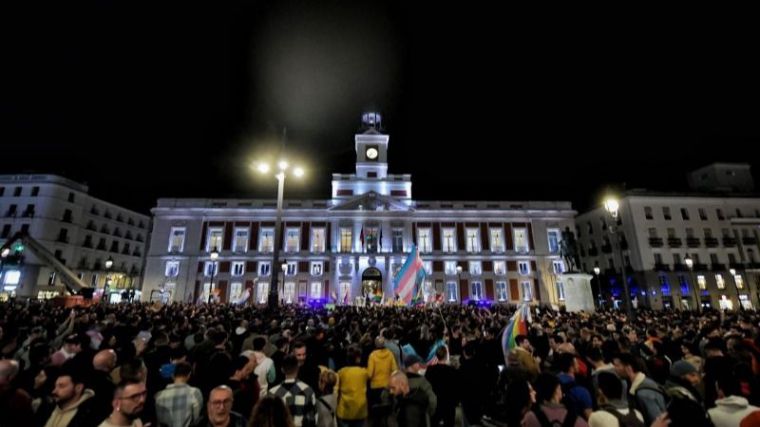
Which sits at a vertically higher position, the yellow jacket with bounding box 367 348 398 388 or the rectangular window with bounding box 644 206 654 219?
the rectangular window with bounding box 644 206 654 219

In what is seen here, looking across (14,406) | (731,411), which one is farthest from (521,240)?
(14,406)

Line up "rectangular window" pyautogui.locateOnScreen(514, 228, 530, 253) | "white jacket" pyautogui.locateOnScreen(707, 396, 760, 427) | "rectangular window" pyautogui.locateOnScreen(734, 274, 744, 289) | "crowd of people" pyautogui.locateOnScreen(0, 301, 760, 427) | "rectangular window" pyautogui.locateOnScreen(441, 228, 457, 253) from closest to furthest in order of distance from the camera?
"crowd of people" pyautogui.locateOnScreen(0, 301, 760, 427), "white jacket" pyautogui.locateOnScreen(707, 396, 760, 427), "rectangular window" pyautogui.locateOnScreen(734, 274, 744, 289), "rectangular window" pyautogui.locateOnScreen(441, 228, 457, 253), "rectangular window" pyautogui.locateOnScreen(514, 228, 530, 253)

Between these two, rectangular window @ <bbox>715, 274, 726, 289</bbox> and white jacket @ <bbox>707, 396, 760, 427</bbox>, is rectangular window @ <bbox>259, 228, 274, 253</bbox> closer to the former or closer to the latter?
white jacket @ <bbox>707, 396, 760, 427</bbox>

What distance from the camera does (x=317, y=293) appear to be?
43188 mm

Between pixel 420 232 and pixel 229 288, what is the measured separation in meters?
25.4

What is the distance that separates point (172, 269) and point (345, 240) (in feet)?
Answer: 72.5

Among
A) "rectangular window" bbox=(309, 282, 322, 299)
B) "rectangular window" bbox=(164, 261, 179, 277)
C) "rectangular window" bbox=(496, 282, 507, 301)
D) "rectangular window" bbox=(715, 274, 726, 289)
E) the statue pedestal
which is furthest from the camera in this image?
"rectangular window" bbox=(496, 282, 507, 301)

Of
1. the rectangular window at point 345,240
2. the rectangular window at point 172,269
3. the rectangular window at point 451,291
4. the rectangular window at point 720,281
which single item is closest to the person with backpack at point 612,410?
the rectangular window at point 451,291

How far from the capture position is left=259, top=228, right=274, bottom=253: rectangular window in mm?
45250

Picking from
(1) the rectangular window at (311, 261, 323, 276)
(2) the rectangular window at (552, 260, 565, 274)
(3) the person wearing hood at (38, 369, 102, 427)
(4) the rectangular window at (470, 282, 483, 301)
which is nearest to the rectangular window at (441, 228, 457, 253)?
(4) the rectangular window at (470, 282, 483, 301)

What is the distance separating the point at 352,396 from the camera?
5125mm

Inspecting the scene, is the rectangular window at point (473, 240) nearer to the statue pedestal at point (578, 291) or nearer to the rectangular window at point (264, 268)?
the statue pedestal at point (578, 291)

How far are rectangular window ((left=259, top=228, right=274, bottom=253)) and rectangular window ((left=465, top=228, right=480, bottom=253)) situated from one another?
26055 millimetres

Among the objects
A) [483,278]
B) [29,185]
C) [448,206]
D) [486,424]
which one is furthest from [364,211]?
[29,185]
